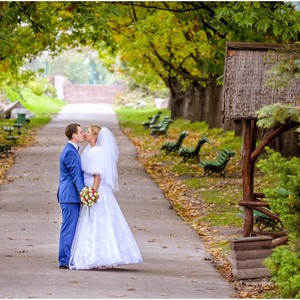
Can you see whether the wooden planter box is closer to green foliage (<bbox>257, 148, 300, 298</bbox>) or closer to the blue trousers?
green foliage (<bbox>257, 148, 300, 298</bbox>)

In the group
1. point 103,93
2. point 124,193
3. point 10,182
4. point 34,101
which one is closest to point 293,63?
point 124,193

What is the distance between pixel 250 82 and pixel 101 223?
12.7ft

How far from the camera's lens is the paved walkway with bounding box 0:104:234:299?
11336mm

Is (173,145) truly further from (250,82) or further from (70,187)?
(70,187)

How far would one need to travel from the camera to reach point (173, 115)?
52500mm

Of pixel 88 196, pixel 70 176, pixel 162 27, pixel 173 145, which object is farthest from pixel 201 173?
pixel 88 196

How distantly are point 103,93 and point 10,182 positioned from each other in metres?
74.2

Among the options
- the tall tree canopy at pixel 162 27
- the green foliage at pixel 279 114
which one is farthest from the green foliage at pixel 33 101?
the green foliage at pixel 279 114

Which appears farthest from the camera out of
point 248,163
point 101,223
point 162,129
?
point 162,129

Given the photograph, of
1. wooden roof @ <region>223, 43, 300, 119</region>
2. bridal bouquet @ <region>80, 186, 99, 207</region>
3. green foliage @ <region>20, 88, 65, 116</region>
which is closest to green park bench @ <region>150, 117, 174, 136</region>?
green foliage @ <region>20, 88, 65, 116</region>

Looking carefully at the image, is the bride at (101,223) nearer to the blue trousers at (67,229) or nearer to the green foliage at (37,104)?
the blue trousers at (67,229)

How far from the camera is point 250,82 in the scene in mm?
15453

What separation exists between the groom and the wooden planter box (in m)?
2.05

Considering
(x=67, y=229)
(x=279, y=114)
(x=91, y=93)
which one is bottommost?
(x=91, y=93)
